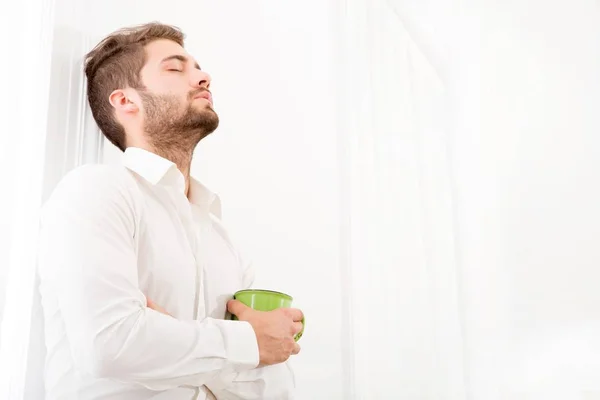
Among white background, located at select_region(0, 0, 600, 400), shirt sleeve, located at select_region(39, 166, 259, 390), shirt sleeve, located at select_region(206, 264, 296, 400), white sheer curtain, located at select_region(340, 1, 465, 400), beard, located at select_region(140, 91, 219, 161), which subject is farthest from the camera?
white sheer curtain, located at select_region(340, 1, 465, 400)

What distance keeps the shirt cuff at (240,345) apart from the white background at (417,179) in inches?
23.9

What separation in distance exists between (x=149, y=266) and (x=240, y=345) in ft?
0.74

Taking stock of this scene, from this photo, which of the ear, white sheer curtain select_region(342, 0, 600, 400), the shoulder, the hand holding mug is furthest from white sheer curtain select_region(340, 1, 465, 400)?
the shoulder

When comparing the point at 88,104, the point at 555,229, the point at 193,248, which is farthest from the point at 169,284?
the point at 555,229

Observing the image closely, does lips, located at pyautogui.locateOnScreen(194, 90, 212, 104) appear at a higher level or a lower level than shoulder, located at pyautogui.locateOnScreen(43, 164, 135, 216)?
higher

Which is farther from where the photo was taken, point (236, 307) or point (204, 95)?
point (204, 95)

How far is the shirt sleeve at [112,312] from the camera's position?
98cm

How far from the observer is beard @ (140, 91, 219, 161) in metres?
1.37

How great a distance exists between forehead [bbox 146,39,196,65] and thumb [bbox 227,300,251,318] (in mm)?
559

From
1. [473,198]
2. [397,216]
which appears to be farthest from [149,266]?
[473,198]

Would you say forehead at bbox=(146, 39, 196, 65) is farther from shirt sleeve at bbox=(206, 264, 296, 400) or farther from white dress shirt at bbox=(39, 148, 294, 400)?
shirt sleeve at bbox=(206, 264, 296, 400)

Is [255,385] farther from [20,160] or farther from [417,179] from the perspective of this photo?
[417,179]

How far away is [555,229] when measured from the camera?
2135 mm

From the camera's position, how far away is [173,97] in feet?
4.52
